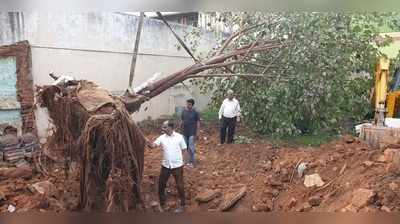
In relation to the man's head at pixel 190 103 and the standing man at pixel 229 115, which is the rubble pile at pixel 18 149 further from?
the standing man at pixel 229 115

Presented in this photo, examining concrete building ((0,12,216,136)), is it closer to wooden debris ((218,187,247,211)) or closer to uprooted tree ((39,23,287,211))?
uprooted tree ((39,23,287,211))

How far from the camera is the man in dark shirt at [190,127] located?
137 inches

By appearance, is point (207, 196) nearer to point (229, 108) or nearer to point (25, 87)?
point (229, 108)

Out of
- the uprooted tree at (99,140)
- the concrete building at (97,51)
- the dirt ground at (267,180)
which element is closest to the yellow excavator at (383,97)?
the dirt ground at (267,180)

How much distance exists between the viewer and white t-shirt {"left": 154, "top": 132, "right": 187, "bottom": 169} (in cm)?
347

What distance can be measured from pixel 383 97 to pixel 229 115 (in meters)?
1.23

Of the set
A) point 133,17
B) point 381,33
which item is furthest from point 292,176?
point 133,17

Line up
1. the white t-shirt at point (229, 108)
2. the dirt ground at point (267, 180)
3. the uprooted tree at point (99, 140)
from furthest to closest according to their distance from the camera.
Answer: the white t-shirt at point (229, 108), the dirt ground at point (267, 180), the uprooted tree at point (99, 140)

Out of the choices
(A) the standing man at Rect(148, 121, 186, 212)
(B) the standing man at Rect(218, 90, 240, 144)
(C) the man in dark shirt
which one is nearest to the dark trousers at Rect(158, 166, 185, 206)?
(A) the standing man at Rect(148, 121, 186, 212)

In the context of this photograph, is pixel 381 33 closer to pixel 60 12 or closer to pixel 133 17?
Answer: pixel 133 17

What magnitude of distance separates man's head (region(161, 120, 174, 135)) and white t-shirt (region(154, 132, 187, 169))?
28 mm

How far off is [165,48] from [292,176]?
1431mm

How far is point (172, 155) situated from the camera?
3.47 metres

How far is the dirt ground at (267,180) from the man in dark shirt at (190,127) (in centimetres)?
5
